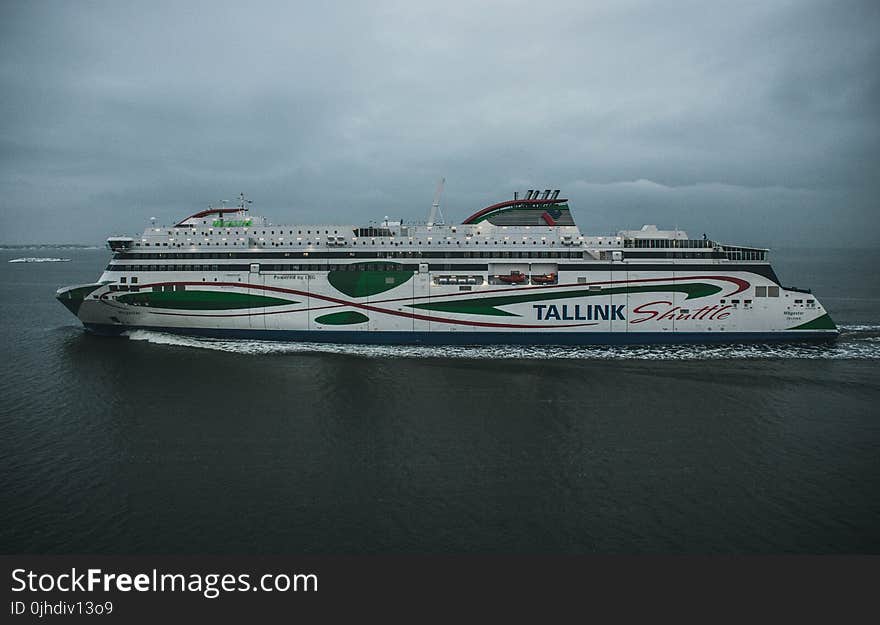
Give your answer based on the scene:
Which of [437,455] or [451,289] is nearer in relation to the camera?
[437,455]

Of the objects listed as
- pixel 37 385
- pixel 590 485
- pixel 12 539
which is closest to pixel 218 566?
pixel 12 539

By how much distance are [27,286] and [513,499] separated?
101 m

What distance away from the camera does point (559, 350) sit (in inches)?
1355

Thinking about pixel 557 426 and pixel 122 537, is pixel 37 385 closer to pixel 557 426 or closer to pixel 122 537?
pixel 122 537

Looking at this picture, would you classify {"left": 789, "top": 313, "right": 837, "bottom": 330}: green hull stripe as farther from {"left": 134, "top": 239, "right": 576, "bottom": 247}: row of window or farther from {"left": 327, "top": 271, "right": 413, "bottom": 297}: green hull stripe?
{"left": 327, "top": 271, "right": 413, "bottom": 297}: green hull stripe

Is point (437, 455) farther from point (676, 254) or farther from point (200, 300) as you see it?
point (676, 254)

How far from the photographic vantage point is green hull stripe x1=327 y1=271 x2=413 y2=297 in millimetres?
35938

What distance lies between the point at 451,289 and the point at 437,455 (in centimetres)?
1978

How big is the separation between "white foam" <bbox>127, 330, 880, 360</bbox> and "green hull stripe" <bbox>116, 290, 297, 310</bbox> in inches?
98.9

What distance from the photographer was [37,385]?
977 inches

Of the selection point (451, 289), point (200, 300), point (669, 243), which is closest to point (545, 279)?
point (451, 289)

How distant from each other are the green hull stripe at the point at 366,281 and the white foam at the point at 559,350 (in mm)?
4263

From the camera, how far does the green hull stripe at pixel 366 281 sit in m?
35.9

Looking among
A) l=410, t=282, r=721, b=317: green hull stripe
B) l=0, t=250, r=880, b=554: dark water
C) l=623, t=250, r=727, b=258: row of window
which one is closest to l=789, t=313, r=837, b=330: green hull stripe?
l=0, t=250, r=880, b=554: dark water
